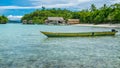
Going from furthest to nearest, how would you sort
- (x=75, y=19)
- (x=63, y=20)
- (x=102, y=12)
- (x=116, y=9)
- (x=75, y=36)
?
1. (x=63, y=20)
2. (x=75, y=19)
3. (x=102, y=12)
4. (x=116, y=9)
5. (x=75, y=36)

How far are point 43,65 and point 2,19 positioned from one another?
179314mm

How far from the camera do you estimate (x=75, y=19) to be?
142 meters

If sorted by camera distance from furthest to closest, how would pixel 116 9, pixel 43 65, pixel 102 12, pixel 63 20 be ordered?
pixel 63 20, pixel 102 12, pixel 116 9, pixel 43 65

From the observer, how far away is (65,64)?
1636cm

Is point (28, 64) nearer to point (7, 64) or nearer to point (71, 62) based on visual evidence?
point (7, 64)

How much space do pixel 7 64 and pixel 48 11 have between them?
17716 cm

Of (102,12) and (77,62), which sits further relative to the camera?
(102,12)

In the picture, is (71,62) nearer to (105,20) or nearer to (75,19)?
(105,20)

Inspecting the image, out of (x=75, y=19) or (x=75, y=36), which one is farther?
(x=75, y=19)

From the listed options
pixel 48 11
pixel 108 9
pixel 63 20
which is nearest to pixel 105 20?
pixel 108 9

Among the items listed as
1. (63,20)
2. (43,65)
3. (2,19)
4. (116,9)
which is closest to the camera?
(43,65)

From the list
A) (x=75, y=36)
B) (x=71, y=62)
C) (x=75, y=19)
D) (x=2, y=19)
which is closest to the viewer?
(x=71, y=62)

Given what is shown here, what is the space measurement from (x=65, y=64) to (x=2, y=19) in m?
179

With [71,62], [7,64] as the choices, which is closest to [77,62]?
[71,62]
